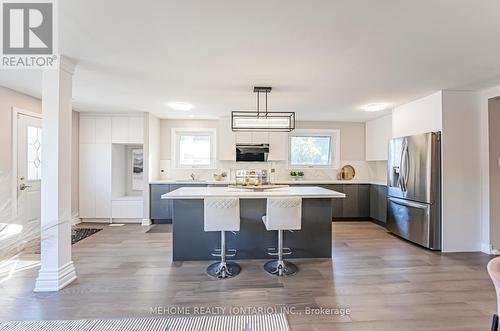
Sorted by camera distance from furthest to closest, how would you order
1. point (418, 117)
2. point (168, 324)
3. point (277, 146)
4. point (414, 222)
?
point (277, 146), point (418, 117), point (414, 222), point (168, 324)

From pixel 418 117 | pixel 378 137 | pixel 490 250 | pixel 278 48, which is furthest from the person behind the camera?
pixel 378 137

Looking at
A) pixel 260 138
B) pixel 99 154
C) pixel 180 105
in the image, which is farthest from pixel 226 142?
pixel 99 154

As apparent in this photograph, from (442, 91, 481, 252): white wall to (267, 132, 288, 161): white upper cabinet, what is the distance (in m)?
2.99

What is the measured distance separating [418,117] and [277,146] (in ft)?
9.02

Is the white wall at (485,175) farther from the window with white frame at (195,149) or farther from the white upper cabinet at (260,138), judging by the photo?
the window with white frame at (195,149)

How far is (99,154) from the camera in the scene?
17.9 feet

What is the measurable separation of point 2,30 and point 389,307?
13.2 feet

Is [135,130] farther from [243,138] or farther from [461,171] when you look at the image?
[461,171]

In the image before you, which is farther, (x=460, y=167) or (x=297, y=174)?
(x=297, y=174)

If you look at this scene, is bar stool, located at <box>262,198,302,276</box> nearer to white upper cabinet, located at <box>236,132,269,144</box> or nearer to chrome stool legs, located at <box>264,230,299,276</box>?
chrome stool legs, located at <box>264,230,299,276</box>

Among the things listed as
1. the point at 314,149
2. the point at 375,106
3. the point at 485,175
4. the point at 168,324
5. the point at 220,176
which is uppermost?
the point at 375,106

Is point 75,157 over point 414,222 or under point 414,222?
over

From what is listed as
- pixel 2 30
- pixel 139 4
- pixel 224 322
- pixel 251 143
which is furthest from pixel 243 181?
pixel 2 30

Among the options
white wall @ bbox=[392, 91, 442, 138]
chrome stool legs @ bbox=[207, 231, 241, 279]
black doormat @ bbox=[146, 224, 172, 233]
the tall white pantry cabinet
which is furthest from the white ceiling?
black doormat @ bbox=[146, 224, 172, 233]
